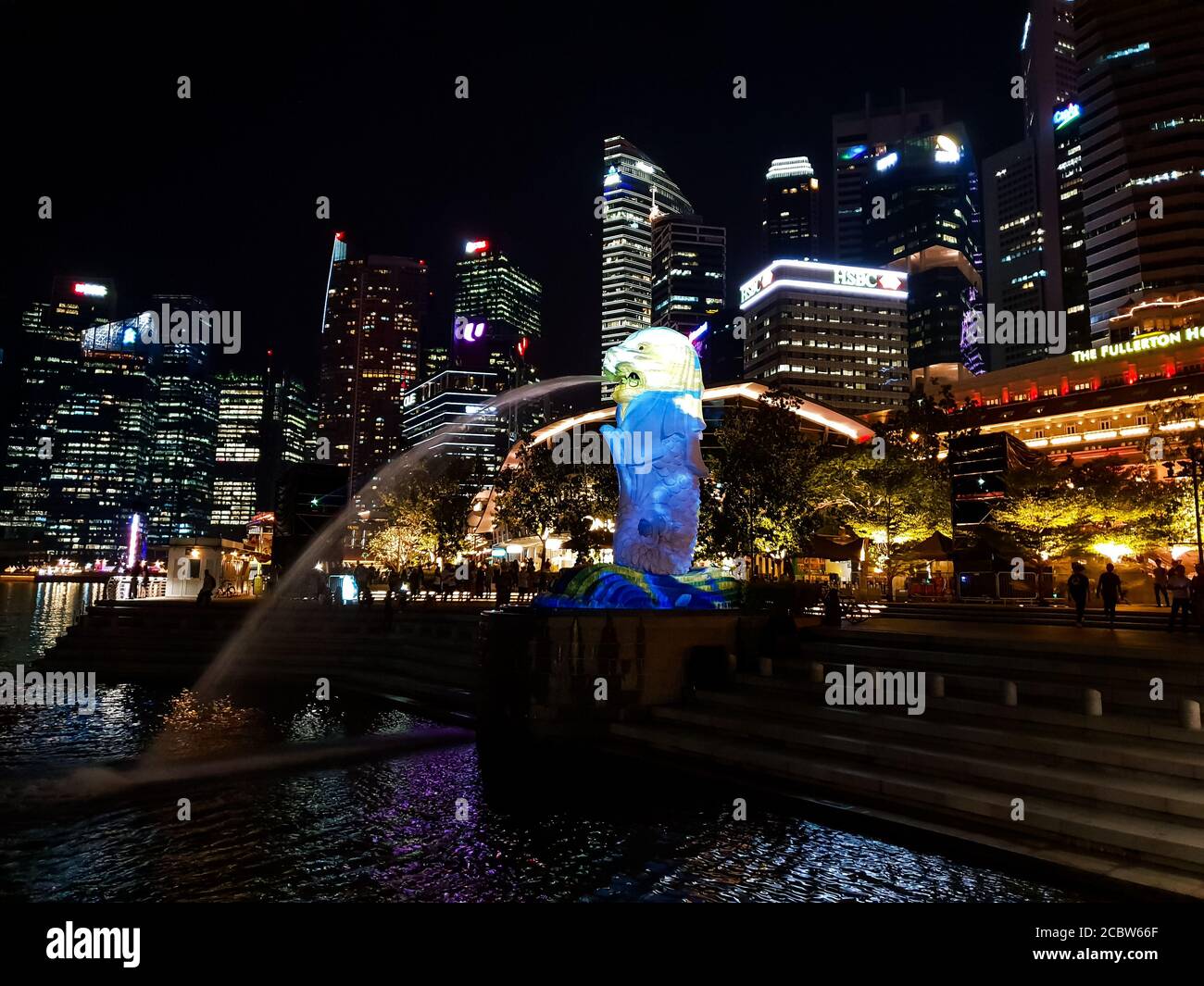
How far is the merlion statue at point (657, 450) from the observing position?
17797 millimetres

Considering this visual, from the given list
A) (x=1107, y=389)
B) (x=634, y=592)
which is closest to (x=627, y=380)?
(x=634, y=592)

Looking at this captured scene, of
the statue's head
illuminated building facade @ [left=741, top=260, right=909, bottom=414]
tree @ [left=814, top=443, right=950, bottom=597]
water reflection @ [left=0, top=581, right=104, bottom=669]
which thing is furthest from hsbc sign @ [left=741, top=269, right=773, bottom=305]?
the statue's head

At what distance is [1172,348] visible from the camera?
7981cm

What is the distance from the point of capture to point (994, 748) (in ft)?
34.2

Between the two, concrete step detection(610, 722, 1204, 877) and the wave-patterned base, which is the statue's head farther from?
concrete step detection(610, 722, 1204, 877)

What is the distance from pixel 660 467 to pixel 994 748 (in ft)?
31.2

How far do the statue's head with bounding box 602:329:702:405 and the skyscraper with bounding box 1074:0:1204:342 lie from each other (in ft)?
432

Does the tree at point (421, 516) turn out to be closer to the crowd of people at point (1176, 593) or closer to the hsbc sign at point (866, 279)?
the crowd of people at point (1176, 593)

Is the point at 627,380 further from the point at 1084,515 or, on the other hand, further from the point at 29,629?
the point at 29,629

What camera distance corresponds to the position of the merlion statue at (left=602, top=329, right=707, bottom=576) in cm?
1780

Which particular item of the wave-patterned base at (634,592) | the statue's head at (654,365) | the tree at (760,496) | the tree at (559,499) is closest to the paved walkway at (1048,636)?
the wave-patterned base at (634,592)

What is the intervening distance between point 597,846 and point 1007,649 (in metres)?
8.51
